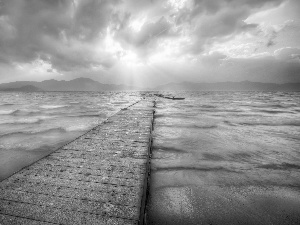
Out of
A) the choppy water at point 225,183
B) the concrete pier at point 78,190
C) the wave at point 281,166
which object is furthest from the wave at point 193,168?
the wave at point 281,166

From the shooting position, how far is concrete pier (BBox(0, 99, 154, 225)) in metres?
2.40

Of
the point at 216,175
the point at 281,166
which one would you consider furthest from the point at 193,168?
the point at 281,166

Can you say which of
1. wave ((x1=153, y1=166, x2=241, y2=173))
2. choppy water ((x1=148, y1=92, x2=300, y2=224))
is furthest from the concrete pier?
wave ((x1=153, y1=166, x2=241, y2=173))

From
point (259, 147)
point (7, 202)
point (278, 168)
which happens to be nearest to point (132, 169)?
point (7, 202)

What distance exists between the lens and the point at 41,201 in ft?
8.84

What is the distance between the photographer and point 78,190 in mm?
3021

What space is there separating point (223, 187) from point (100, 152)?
3.62m

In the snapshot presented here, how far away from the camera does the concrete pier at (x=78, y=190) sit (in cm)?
240

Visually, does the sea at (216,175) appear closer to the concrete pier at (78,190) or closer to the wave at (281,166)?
the wave at (281,166)

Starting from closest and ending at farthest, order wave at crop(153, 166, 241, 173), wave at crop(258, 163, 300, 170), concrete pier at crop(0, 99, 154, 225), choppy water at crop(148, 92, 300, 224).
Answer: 1. concrete pier at crop(0, 99, 154, 225)
2. choppy water at crop(148, 92, 300, 224)
3. wave at crop(153, 166, 241, 173)
4. wave at crop(258, 163, 300, 170)

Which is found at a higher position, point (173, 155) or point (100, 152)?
point (100, 152)

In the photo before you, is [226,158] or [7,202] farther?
[226,158]

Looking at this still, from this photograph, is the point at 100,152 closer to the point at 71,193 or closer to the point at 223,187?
the point at 71,193

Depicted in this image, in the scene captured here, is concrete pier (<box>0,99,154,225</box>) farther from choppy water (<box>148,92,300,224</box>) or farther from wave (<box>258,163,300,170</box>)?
wave (<box>258,163,300,170</box>)
